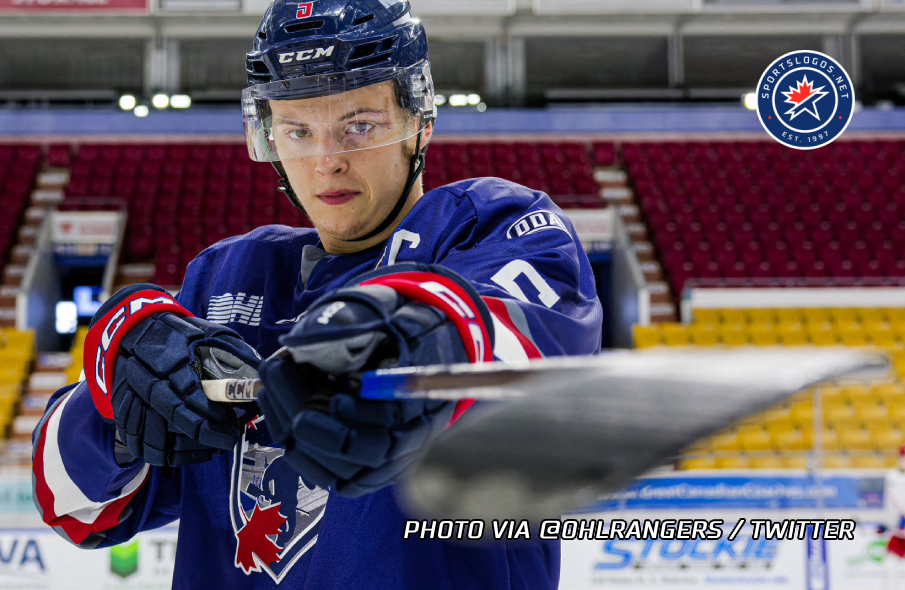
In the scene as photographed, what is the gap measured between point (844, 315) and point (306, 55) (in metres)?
6.67

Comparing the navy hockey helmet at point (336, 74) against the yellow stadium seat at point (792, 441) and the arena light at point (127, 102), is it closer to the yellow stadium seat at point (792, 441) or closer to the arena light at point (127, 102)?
the yellow stadium seat at point (792, 441)

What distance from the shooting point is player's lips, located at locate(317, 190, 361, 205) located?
0.97m

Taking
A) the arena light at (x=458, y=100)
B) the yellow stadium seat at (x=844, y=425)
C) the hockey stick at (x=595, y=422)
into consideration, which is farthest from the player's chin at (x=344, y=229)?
the arena light at (x=458, y=100)

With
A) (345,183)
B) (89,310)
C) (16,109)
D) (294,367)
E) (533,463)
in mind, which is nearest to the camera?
(533,463)

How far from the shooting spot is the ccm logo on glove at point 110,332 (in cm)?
83

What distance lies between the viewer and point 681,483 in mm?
3377

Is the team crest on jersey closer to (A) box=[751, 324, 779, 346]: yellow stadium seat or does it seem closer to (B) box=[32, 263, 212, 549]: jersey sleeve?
(B) box=[32, 263, 212, 549]: jersey sleeve

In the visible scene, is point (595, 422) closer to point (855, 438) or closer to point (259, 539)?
point (259, 539)

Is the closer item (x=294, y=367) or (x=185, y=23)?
(x=294, y=367)

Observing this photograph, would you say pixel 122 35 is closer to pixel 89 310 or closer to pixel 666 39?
pixel 89 310

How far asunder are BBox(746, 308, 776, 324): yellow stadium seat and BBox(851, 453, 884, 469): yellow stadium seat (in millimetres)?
3149

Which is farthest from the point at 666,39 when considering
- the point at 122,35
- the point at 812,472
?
the point at 812,472

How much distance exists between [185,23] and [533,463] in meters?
9.69

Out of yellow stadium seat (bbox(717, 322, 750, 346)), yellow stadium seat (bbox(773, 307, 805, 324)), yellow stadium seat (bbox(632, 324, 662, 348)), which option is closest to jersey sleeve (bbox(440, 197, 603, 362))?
yellow stadium seat (bbox(632, 324, 662, 348))
